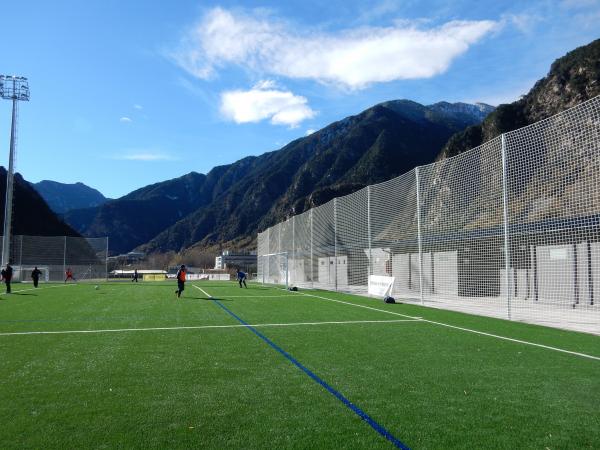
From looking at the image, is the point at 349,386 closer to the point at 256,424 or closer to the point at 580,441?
the point at 256,424

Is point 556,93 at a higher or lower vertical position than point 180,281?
higher

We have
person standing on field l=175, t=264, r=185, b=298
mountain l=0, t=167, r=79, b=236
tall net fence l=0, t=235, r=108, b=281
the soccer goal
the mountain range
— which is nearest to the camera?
person standing on field l=175, t=264, r=185, b=298

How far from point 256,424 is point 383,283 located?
15870 millimetres

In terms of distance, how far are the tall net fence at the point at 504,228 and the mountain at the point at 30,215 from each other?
7784cm

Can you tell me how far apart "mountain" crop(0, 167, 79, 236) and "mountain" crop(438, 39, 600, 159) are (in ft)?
245

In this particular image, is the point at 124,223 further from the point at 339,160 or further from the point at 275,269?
the point at 275,269

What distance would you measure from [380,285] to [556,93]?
60344 mm

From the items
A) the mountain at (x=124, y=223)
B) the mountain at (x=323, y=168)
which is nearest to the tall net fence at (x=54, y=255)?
the mountain at (x=323, y=168)

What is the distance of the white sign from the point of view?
18.8 m

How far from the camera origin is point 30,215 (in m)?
88.6

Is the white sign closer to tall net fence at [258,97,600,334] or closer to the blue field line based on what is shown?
tall net fence at [258,97,600,334]

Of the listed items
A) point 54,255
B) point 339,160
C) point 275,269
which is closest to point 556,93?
point 275,269

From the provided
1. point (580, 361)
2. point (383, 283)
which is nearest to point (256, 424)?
point (580, 361)

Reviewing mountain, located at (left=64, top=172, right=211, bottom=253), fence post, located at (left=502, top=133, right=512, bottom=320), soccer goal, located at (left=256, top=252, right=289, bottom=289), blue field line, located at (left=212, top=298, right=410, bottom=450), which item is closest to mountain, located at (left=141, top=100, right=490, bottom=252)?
mountain, located at (left=64, top=172, right=211, bottom=253)
